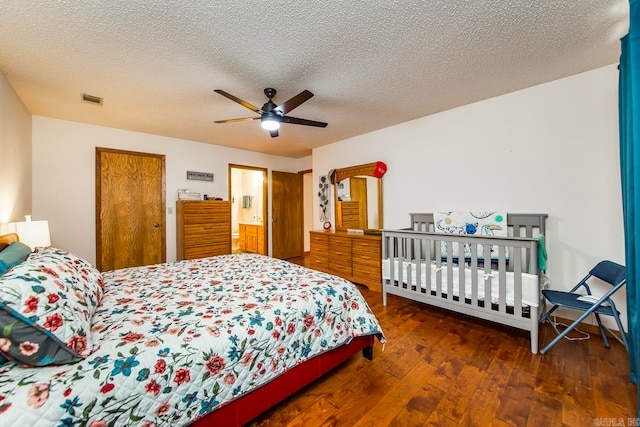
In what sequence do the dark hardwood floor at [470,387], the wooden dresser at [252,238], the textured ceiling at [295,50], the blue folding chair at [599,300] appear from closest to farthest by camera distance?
the dark hardwood floor at [470,387] < the textured ceiling at [295,50] < the blue folding chair at [599,300] < the wooden dresser at [252,238]

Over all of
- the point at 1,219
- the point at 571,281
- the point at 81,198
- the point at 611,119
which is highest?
the point at 611,119

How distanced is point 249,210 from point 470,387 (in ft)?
19.2

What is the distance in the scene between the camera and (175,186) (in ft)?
14.1

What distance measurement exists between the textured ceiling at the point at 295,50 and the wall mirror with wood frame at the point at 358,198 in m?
1.29

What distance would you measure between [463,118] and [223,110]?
2.93m

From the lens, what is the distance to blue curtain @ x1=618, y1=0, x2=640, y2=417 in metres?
1.24

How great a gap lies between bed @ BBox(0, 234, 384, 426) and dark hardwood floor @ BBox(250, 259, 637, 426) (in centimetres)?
16

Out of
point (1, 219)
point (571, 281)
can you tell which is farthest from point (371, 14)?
point (1, 219)

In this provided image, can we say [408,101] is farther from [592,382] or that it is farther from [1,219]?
[1,219]

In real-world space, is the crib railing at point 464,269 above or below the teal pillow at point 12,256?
below

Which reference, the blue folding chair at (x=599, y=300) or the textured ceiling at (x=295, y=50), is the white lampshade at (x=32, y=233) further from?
the blue folding chair at (x=599, y=300)

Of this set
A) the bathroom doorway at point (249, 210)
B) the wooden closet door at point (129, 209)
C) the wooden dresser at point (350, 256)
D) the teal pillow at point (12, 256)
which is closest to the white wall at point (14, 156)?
the wooden closet door at point (129, 209)

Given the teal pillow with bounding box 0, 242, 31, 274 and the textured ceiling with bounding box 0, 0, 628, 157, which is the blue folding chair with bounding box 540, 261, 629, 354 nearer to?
the textured ceiling with bounding box 0, 0, 628, 157

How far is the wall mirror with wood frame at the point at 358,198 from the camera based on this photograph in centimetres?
400
